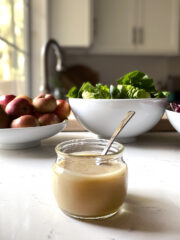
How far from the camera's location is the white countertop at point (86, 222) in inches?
13.6

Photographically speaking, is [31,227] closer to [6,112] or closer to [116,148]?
[116,148]

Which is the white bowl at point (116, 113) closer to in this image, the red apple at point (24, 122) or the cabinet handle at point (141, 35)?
the red apple at point (24, 122)

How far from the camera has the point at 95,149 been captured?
0.46 metres

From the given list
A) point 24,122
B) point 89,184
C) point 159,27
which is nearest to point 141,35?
point 159,27

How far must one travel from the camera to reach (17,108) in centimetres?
73

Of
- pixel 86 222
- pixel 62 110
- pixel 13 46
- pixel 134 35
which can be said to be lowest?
pixel 86 222

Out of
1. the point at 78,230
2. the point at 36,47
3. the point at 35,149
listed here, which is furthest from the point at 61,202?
the point at 36,47

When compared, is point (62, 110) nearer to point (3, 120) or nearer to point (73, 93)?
point (73, 93)

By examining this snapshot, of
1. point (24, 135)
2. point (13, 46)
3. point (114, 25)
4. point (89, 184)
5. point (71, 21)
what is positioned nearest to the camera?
point (89, 184)

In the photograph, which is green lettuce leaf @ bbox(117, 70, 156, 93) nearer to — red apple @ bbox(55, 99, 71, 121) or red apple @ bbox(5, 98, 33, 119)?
red apple @ bbox(55, 99, 71, 121)

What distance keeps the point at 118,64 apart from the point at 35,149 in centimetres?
264

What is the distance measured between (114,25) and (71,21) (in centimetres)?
48

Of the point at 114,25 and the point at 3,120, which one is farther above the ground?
the point at 114,25

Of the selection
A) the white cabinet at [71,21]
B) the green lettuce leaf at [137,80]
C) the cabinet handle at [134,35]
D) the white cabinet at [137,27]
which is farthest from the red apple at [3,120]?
the cabinet handle at [134,35]
